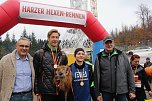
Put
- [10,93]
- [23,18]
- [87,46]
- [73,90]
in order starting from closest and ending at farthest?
[10,93], [73,90], [23,18], [87,46]

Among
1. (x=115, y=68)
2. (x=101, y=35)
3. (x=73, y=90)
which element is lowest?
(x=73, y=90)

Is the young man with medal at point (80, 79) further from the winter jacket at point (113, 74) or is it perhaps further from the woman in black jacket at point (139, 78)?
the woman in black jacket at point (139, 78)

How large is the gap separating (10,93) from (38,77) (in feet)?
1.61

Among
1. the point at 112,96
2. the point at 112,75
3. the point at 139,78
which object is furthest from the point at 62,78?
the point at 139,78

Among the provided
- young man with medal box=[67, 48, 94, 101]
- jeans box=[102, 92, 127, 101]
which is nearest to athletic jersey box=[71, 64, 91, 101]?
young man with medal box=[67, 48, 94, 101]

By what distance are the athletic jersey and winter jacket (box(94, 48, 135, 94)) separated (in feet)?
0.55

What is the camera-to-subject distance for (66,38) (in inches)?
898

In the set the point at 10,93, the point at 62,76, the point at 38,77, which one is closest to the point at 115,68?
the point at 62,76

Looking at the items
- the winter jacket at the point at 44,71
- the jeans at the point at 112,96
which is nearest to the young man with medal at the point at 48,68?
the winter jacket at the point at 44,71

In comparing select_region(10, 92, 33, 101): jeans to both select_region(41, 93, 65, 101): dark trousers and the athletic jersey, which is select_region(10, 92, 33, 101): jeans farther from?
the athletic jersey

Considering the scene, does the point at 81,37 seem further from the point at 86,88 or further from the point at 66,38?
the point at 86,88

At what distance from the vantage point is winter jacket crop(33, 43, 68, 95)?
3.92m

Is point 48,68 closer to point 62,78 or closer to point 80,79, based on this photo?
point 62,78

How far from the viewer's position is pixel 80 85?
14.3 ft
